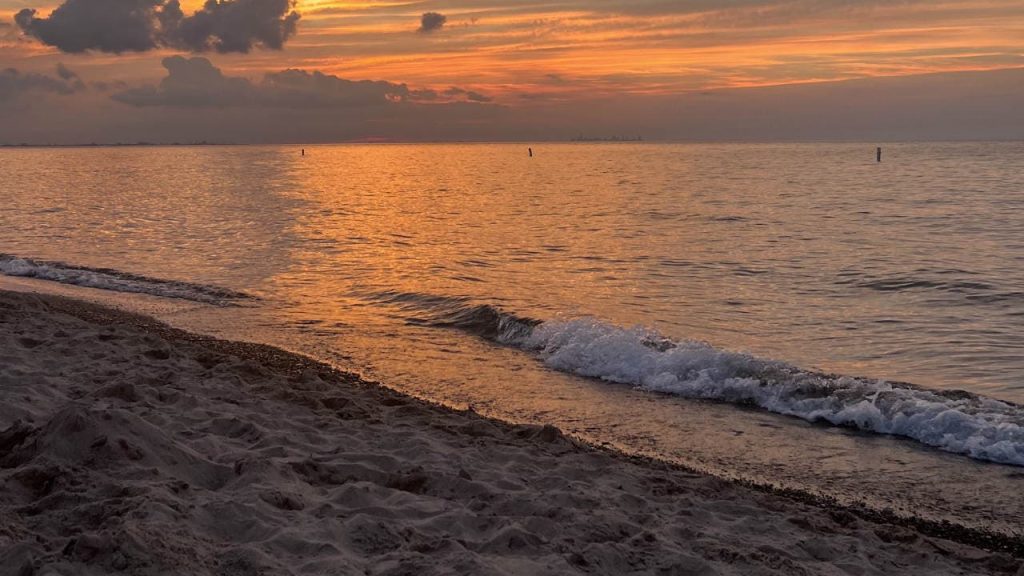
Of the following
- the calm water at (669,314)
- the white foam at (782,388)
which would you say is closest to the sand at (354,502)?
the calm water at (669,314)

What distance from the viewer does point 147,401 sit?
789 centimetres

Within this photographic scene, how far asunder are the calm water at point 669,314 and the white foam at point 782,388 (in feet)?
0.11

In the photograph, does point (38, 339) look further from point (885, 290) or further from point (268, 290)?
point (885, 290)

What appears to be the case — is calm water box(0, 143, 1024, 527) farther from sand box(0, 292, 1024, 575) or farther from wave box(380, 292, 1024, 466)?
sand box(0, 292, 1024, 575)

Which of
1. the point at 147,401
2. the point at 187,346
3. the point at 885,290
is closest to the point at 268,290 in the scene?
the point at 187,346

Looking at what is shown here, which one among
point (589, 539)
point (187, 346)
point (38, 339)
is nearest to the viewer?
point (589, 539)

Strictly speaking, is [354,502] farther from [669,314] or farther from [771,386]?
[669,314]

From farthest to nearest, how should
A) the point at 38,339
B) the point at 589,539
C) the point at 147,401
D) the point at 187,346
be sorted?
the point at 187,346 → the point at 38,339 → the point at 147,401 → the point at 589,539


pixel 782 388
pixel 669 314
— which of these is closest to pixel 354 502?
pixel 782 388

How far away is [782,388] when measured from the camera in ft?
34.7

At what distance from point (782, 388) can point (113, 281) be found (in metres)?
16.6

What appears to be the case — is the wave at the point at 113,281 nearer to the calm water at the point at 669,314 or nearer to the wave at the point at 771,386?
the calm water at the point at 669,314

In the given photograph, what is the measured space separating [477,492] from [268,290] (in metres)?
14.3

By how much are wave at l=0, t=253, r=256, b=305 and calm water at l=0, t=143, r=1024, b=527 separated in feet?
0.58
